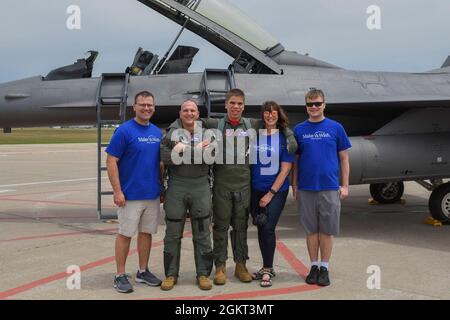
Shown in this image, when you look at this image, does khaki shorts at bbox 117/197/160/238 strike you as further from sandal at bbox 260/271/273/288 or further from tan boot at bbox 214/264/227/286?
sandal at bbox 260/271/273/288

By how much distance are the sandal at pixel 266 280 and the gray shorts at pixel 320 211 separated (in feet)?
1.86

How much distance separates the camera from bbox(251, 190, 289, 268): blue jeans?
427cm

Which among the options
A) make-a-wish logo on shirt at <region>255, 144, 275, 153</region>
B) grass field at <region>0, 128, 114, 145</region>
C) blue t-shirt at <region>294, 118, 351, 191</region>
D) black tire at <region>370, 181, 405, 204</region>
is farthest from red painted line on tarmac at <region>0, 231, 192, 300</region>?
grass field at <region>0, 128, 114, 145</region>

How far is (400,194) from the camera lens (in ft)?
30.7

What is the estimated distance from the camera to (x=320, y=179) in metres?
4.24

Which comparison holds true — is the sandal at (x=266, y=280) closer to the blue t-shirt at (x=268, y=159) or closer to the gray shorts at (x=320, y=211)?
the gray shorts at (x=320, y=211)

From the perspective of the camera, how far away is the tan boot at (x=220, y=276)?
4.18 metres

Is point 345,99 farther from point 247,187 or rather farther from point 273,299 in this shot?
point 273,299

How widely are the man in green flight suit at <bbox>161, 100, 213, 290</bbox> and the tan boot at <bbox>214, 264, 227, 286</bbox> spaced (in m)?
0.11

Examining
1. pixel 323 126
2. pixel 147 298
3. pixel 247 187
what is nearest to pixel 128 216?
pixel 147 298

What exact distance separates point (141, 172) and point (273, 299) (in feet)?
5.30

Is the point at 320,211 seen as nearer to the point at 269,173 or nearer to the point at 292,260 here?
the point at 269,173

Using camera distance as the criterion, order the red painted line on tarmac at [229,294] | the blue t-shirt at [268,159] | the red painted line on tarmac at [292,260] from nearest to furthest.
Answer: the red painted line on tarmac at [229,294]
the blue t-shirt at [268,159]
the red painted line on tarmac at [292,260]

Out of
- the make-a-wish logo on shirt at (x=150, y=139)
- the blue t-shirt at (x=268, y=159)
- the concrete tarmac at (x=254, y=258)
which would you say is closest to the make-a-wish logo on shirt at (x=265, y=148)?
the blue t-shirt at (x=268, y=159)
